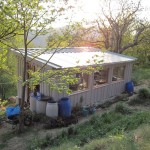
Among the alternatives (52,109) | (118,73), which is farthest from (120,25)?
(52,109)

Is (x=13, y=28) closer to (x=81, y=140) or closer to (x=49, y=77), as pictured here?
(x=49, y=77)

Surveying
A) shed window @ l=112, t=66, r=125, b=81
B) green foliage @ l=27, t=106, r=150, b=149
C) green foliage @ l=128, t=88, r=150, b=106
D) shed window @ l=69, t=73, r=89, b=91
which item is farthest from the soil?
shed window @ l=112, t=66, r=125, b=81

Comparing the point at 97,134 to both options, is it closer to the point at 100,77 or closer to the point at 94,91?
the point at 94,91

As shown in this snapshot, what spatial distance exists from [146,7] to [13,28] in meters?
18.7

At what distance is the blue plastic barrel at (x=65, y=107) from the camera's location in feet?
30.6

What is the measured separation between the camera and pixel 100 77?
470 inches

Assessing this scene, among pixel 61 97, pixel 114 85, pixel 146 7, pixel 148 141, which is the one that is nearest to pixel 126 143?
pixel 148 141

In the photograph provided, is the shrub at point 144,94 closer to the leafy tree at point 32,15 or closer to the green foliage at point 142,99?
the green foliage at point 142,99

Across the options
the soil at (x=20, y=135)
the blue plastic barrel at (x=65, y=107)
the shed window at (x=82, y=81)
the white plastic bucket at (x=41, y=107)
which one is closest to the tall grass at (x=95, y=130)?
the soil at (x=20, y=135)

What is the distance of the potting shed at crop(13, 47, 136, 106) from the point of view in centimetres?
969

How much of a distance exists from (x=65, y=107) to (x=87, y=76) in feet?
Result: 7.75

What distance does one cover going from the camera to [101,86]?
457 inches

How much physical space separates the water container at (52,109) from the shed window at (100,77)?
323cm

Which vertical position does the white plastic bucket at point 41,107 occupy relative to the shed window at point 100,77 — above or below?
below
